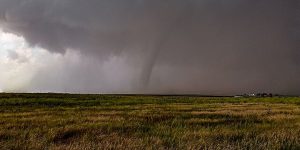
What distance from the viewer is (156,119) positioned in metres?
25.5

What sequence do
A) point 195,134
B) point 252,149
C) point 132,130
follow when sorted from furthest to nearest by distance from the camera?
point 132,130 < point 195,134 < point 252,149

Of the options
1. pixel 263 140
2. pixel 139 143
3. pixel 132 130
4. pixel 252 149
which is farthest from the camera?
pixel 132 130

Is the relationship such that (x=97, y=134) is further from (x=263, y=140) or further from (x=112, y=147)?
(x=263, y=140)

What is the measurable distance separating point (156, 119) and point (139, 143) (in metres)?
11.9

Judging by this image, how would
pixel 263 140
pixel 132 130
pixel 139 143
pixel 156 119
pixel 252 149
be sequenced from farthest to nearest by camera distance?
pixel 156 119 < pixel 132 130 < pixel 263 140 < pixel 139 143 < pixel 252 149

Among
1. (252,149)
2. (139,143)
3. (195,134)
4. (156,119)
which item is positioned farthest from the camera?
(156,119)

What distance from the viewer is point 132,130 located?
62.2 ft

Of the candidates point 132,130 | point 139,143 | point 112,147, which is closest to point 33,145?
point 112,147

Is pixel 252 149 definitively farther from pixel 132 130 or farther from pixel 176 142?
pixel 132 130

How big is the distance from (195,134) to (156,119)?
909 cm

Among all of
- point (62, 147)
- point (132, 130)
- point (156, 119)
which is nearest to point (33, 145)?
point (62, 147)

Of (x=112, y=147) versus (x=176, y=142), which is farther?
(x=176, y=142)

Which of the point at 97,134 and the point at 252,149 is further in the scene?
the point at 97,134

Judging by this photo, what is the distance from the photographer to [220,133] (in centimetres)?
1727
